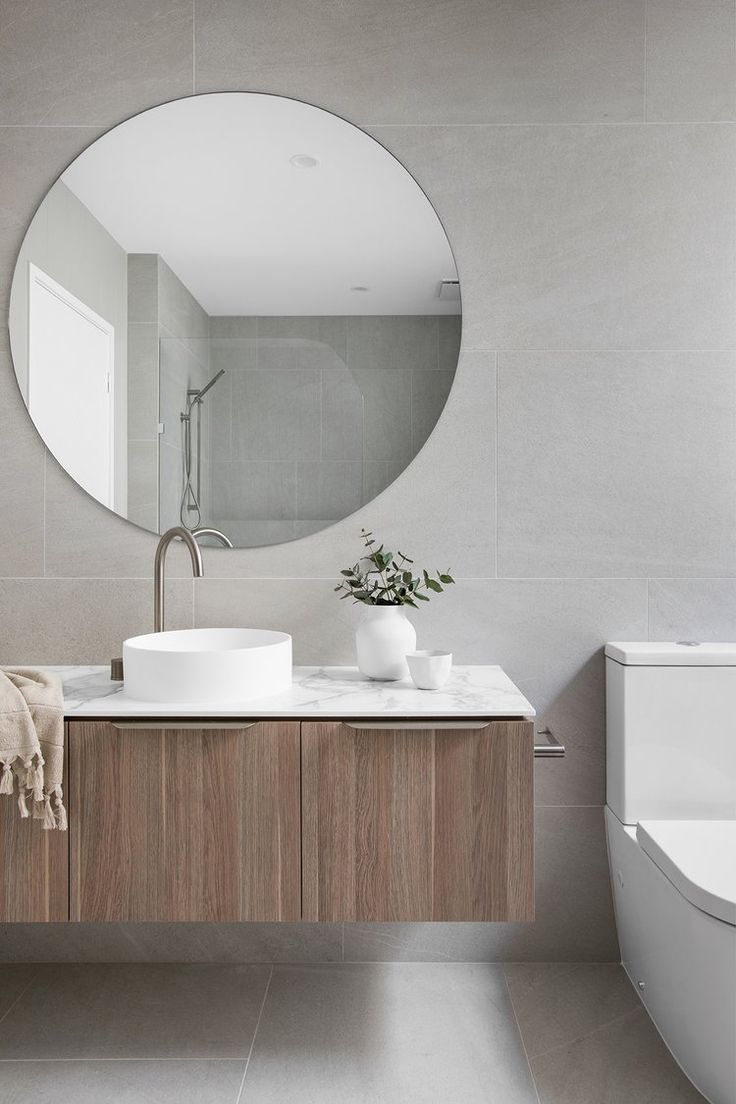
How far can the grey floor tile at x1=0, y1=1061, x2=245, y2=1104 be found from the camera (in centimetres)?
138

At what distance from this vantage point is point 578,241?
70.1 inches

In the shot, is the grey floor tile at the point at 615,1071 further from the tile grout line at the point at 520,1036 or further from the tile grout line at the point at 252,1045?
the tile grout line at the point at 252,1045

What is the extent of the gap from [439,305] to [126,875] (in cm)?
135

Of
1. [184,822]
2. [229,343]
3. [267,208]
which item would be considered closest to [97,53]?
[267,208]

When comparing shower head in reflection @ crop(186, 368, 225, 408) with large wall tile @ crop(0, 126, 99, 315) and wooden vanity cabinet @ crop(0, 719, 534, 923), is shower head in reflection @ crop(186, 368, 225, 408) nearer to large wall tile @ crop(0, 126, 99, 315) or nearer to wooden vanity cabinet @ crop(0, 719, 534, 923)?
large wall tile @ crop(0, 126, 99, 315)

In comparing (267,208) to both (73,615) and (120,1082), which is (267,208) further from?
(120,1082)

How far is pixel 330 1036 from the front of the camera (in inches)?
61.1

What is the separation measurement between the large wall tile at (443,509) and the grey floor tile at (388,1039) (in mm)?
916

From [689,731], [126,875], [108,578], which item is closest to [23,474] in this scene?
[108,578]

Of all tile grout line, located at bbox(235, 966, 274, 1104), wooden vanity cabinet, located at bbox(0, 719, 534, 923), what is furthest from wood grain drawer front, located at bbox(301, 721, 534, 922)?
tile grout line, located at bbox(235, 966, 274, 1104)

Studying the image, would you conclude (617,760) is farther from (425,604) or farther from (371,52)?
(371,52)

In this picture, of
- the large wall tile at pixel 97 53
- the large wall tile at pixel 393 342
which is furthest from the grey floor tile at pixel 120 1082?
the large wall tile at pixel 97 53

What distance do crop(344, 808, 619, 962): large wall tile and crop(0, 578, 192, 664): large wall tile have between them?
88 cm

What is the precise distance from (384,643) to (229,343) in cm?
79
